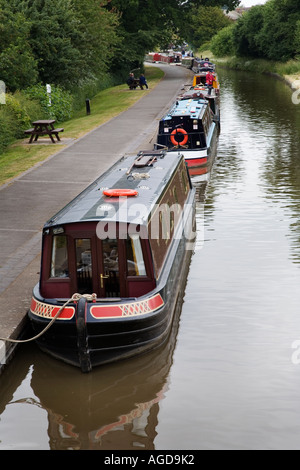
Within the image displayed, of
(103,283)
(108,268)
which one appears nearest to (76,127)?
(108,268)

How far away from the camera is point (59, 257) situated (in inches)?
420

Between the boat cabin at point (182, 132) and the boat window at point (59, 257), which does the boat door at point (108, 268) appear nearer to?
the boat window at point (59, 257)

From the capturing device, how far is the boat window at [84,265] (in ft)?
34.6

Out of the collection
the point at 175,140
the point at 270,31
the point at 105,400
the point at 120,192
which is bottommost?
the point at 105,400

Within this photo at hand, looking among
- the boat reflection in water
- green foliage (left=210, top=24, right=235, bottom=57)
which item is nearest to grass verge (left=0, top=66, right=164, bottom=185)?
the boat reflection in water

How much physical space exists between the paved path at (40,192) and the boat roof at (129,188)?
1673 mm

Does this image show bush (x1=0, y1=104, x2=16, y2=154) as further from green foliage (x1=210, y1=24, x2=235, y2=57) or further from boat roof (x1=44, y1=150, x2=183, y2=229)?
green foliage (x1=210, y1=24, x2=235, y2=57)

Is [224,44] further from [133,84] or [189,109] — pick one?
[189,109]

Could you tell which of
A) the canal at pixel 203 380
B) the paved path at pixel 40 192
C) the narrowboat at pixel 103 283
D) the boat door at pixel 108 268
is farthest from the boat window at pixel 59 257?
the canal at pixel 203 380

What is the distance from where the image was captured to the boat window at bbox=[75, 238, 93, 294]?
10.5 m

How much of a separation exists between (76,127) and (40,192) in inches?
502

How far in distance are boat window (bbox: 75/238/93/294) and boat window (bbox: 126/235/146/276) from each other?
0.61m

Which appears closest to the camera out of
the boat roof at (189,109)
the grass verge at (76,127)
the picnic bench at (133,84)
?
the grass verge at (76,127)
